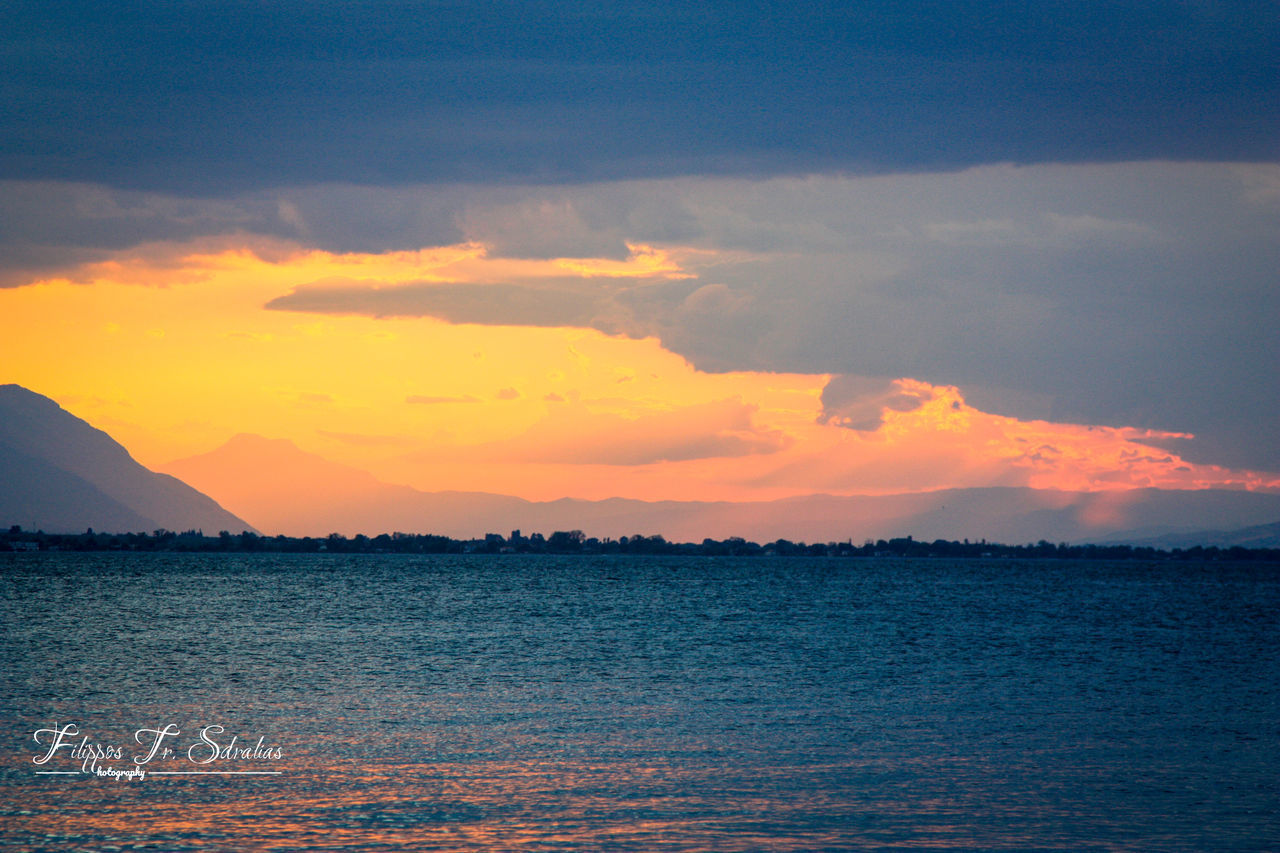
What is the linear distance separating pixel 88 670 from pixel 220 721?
17.8 metres

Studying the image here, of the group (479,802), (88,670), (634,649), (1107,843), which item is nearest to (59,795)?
(479,802)

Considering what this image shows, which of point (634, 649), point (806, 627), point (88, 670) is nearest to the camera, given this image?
point (88, 670)

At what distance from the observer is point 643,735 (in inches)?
1361

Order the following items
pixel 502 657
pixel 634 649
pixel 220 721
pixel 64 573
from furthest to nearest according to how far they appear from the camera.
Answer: pixel 64 573 → pixel 634 649 → pixel 502 657 → pixel 220 721

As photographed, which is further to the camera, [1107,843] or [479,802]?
[479,802]

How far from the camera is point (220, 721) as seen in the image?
1399 inches

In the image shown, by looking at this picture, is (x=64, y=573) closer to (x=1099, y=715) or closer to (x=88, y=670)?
(x=88, y=670)

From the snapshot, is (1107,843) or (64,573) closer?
(1107,843)

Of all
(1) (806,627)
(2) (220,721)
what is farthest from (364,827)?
(1) (806,627)

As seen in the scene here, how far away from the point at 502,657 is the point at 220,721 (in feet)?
80.7

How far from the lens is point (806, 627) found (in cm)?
8500

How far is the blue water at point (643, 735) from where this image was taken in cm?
2327

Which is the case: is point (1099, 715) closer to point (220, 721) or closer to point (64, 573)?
point (220, 721)

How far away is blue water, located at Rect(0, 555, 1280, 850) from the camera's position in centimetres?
2327
